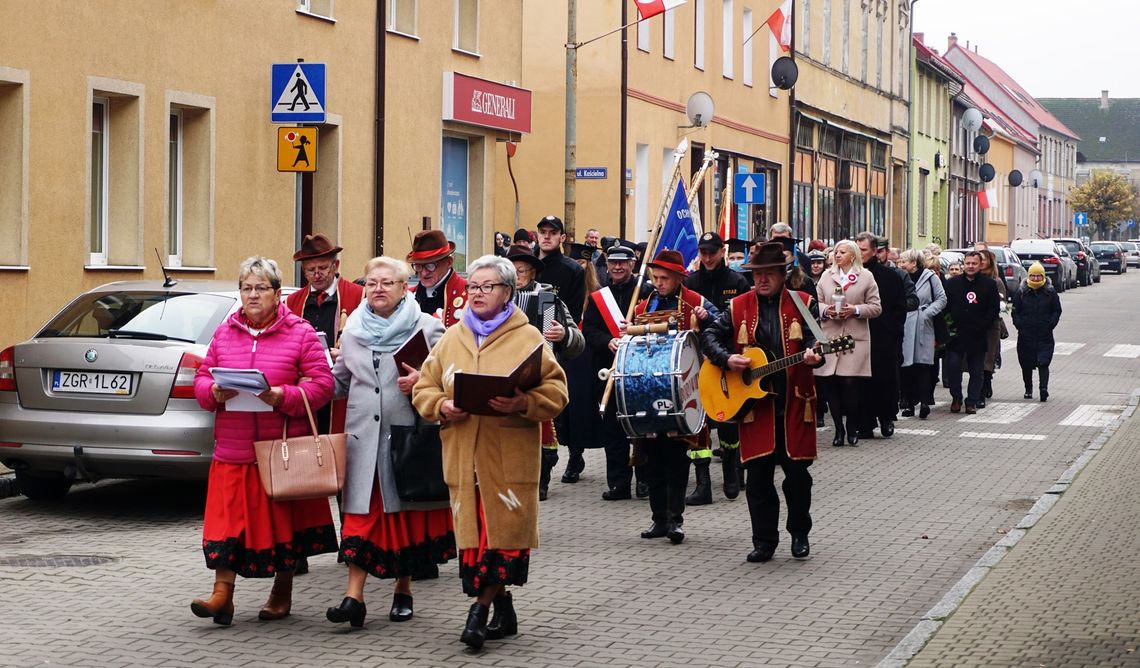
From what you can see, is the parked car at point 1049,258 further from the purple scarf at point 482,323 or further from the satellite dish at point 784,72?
the purple scarf at point 482,323

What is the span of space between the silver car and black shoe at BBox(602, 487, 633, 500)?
2974mm

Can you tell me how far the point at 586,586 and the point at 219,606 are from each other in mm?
2090

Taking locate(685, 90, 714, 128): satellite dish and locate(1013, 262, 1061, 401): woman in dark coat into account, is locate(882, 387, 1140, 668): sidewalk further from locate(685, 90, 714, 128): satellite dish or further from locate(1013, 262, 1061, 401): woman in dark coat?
locate(685, 90, 714, 128): satellite dish

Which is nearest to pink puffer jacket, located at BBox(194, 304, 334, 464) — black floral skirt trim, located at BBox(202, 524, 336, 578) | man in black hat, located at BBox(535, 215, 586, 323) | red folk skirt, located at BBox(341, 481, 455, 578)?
black floral skirt trim, located at BBox(202, 524, 336, 578)

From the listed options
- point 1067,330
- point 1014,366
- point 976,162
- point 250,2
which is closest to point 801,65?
point 1067,330

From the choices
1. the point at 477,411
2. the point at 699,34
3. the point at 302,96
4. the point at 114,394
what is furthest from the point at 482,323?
the point at 699,34

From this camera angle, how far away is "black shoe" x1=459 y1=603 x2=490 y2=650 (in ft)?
24.1

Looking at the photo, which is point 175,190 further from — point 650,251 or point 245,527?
point 245,527

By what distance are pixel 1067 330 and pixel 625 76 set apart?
36.0ft

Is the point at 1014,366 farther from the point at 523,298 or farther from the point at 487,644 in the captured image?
the point at 487,644

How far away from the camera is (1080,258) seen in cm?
6294

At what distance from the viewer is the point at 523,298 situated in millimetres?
11023

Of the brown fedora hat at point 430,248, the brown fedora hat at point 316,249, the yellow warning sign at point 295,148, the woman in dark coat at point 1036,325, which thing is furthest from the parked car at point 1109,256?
the brown fedora hat at point 316,249

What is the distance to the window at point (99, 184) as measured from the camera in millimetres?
17094
